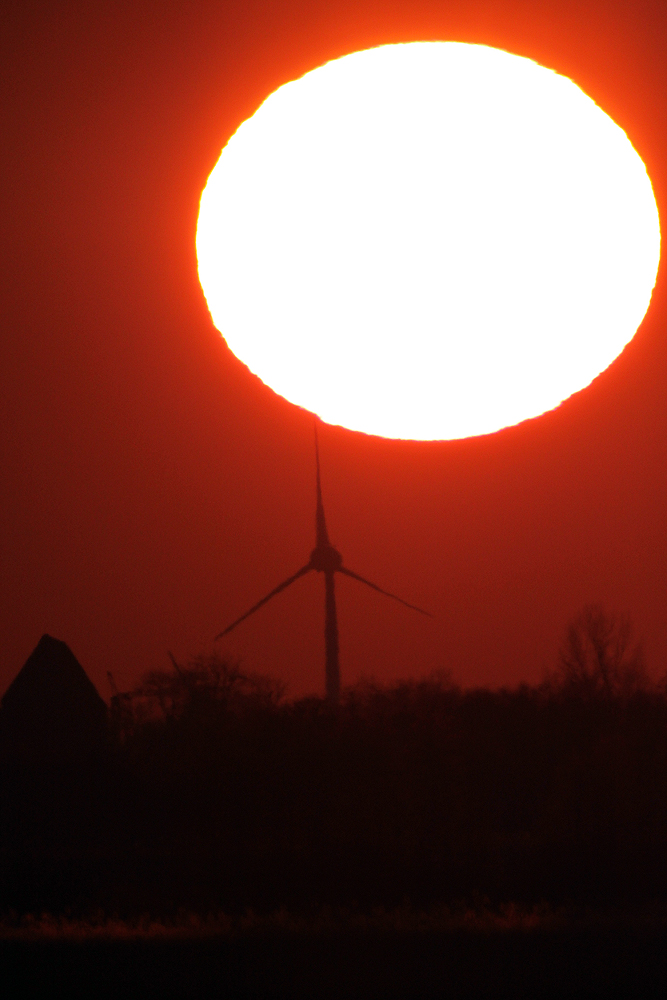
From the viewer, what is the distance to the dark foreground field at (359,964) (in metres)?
15.7

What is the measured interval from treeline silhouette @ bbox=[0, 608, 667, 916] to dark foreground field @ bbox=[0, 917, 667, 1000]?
604 centimetres

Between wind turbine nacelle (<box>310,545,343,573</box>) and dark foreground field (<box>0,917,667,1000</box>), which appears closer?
dark foreground field (<box>0,917,667,1000</box>)

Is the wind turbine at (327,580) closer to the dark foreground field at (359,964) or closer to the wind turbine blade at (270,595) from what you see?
the wind turbine blade at (270,595)

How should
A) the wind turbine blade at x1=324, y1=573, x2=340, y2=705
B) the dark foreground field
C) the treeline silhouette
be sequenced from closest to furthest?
the dark foreground field → the treeline silhouette → the wind turbine blade at x1=324, y1=573, x2=340, y2=705

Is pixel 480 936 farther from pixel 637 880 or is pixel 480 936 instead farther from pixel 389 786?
pixel 389 786

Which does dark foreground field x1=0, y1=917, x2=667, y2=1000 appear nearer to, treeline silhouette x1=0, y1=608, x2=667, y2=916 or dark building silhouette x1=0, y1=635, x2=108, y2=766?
treeline silhouette x1=0, y1=608, x2=667, y2=916

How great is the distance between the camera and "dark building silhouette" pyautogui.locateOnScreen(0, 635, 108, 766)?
211ft

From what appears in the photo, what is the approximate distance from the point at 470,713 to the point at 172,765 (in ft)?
72.1


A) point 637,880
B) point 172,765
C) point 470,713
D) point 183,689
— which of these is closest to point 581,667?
point 470,713

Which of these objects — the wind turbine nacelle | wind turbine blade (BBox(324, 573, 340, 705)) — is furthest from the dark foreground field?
the wind turbine nacelle

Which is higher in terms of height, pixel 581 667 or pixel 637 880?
pixel 581 667

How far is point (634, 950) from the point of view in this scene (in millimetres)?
16031

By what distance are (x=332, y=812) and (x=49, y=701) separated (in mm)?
37880

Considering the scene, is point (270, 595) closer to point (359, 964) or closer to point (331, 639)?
point (331, 639)
